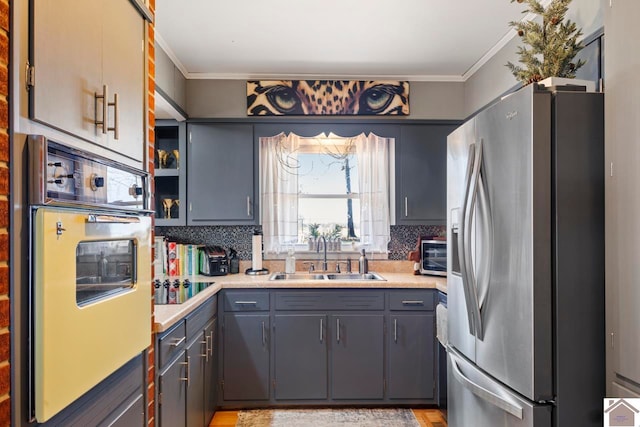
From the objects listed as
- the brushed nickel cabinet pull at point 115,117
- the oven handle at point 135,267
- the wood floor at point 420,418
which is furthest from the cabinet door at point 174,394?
the brushed nickel cabinet pull at point 115,117

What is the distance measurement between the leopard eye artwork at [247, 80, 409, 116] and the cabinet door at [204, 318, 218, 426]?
5.73ft

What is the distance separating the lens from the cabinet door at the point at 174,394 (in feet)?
5.71

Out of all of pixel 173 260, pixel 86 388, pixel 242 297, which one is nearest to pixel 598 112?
pixel 86 388

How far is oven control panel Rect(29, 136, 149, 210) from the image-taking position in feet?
2.87

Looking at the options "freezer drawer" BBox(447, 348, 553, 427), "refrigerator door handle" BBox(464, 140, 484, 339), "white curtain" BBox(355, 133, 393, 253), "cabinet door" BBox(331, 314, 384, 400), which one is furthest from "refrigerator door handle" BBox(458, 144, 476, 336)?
"white curtain" BBox(355, 133, 393, 253)

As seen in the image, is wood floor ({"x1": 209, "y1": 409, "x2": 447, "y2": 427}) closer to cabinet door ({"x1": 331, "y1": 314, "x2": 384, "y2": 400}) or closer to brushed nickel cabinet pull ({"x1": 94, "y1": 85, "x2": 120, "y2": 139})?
cabinet door ({"x1": 331, "y1": 314, "x2": 384, "y2": 400})

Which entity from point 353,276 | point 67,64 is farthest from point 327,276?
point 67,64

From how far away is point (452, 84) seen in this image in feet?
11.2

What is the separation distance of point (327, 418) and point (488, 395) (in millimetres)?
1509

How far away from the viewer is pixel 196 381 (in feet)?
7.58

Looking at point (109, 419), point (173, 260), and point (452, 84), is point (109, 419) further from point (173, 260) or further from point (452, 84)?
point (452, 84)

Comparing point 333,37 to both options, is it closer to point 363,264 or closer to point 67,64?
point 363,264

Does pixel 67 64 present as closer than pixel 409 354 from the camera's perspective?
Yes

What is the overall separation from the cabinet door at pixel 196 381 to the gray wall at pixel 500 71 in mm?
2523
